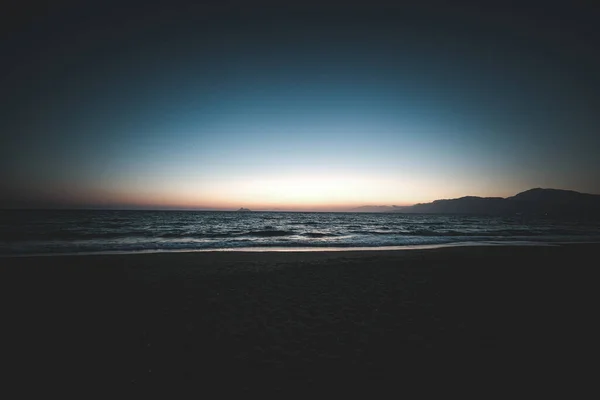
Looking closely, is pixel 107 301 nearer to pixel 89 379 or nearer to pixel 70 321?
pixel 70 321

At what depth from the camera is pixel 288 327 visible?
6621 millimetres

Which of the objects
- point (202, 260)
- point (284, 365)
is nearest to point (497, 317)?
point (284, 365)

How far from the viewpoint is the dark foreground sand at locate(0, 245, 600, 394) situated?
4.75 meters

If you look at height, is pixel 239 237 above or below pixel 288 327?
below

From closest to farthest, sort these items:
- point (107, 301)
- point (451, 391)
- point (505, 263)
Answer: point (451, 391), point (107, 301), point (505, 263)

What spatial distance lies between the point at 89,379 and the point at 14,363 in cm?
170

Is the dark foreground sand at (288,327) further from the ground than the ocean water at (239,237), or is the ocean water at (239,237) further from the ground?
the dark foreground sand at (288,327)

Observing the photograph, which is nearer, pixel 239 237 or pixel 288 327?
pixel 288 327

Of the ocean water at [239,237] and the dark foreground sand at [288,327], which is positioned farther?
the ocean water at [239,237]

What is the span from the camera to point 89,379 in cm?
454

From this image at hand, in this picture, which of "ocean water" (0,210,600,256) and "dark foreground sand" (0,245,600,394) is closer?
"dark foreground sand" (0,245,600,394)

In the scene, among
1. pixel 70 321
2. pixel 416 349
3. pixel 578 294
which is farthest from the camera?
pixel 578 294

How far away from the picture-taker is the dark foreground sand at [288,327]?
15.6 ft

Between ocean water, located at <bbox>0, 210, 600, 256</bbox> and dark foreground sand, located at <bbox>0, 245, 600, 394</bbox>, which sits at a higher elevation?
Answer: dark foreground sand, located at <bbox>0, 245, 600, 394</bbox>
